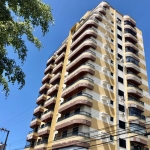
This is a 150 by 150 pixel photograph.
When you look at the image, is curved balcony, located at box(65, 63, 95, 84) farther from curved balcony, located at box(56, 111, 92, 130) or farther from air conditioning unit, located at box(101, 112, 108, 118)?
curved balcony, located at box(56, 111, 92, 130)

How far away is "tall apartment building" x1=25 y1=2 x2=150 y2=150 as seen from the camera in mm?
27594

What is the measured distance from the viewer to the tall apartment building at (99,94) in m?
27.6

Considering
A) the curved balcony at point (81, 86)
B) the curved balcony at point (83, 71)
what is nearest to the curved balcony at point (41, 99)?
the curved balcony at point (83, 71)

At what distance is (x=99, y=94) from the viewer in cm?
3095

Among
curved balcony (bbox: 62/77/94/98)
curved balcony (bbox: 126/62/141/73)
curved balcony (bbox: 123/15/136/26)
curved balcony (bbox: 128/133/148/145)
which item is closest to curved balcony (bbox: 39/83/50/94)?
curved balcony (bbox: 62/77/94/98)

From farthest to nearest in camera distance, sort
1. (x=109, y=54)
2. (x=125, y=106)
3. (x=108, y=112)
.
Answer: (x=109, y=54)
(x=125, y=106)
(x=108, y=112)

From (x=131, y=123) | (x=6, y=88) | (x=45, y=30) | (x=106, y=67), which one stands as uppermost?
(x=106, y=67)

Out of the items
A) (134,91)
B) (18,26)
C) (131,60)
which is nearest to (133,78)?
(134,91)

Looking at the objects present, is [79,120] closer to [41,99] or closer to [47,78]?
[41,99]

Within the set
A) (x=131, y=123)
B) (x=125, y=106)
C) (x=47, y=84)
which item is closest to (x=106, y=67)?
(x=125, y=106)

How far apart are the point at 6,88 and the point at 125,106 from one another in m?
28.5

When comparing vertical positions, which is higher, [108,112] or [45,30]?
[108,112]

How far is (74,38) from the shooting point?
43750 mm

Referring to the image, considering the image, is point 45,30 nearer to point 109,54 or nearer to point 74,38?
point 109,54
